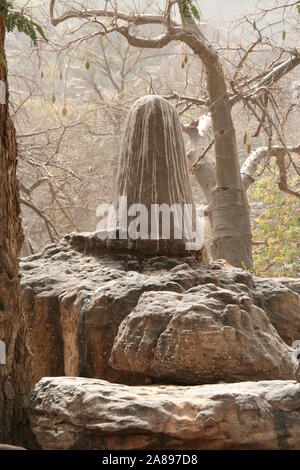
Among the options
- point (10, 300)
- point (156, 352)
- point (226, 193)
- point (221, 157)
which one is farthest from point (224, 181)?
point (10, 300)

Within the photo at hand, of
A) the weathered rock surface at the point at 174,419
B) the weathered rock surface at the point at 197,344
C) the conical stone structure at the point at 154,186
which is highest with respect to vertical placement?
the conical stone structure at the point at 154,186

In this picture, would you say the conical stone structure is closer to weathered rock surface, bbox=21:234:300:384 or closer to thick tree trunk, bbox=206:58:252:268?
→ weathered rock surface, bbox=21:234:300:384

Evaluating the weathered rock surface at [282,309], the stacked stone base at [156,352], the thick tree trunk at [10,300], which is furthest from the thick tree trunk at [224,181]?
the thick tree trunk at [10,300]

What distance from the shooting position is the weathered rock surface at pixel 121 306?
14.2 feet

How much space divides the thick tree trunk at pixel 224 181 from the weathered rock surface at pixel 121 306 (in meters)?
4.41

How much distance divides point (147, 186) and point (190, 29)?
5.00 m

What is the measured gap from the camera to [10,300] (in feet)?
13.1

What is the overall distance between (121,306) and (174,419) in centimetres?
192

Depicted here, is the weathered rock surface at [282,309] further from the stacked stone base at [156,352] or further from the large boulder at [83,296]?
the large boulder at [83,296]

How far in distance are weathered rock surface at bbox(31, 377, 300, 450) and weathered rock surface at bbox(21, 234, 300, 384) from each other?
32.8 inches

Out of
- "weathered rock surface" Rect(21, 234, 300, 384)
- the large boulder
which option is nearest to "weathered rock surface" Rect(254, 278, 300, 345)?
"weathered rock surface" Rect(21, 234, 300, 384)

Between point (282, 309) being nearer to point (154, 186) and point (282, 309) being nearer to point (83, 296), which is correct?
point (154, 186)

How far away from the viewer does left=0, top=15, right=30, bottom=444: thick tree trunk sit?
3.87m

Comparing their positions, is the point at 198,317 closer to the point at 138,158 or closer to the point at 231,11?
the point at 138,158
